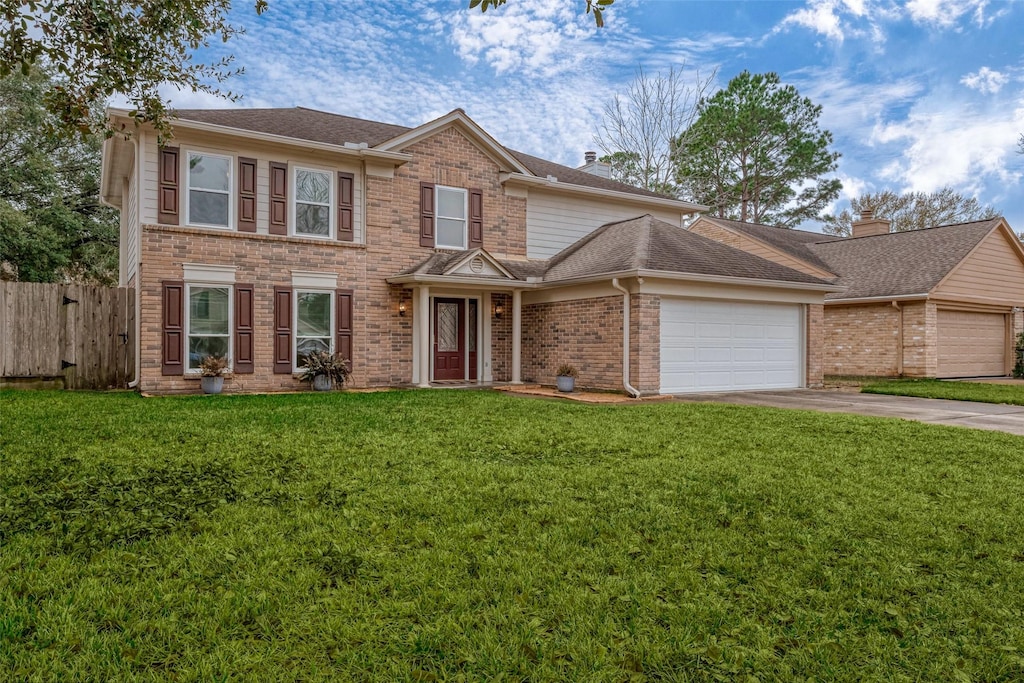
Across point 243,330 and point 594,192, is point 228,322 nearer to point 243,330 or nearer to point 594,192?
point 243,330

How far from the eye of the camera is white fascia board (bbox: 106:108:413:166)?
11750 millimetres

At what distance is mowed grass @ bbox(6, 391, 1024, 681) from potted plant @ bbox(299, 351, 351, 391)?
21.4 ft

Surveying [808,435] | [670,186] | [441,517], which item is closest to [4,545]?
[441,517]

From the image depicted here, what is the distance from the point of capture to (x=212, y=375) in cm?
1208

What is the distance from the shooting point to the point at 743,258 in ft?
47.6

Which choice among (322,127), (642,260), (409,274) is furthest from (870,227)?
(322,127)

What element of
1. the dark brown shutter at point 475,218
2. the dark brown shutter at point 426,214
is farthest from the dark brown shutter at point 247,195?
the dark brown shutter at point 475,218

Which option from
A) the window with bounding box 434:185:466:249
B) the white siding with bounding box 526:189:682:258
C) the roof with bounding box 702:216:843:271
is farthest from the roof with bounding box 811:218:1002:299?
A: the window with bounding box 434:185:466:249

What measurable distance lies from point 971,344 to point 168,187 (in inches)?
855

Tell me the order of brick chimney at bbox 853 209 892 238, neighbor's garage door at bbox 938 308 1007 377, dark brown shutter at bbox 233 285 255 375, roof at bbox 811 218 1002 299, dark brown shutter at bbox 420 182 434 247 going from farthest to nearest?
brick chimney at bbox 853 209 892 238 → neighbor's garage door at bbox 938 308 1007 377 → roof at bbox 811 218 1002 299 → dark brown shutter at bbox 420 182 434 247 → dark brown shutter at bbox 233 285 255 375

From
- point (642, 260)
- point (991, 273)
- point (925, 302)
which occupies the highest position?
point (991, 273)

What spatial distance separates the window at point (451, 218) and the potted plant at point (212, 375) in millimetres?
5458

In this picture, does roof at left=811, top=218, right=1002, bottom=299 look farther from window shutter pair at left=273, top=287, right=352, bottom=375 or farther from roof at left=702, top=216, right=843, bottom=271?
window shutter pair at left=273, top=287, right=352, bottom=375

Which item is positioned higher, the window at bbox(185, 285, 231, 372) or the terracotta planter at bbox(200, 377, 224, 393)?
the window at bbox(185, 285, 231, 372)
